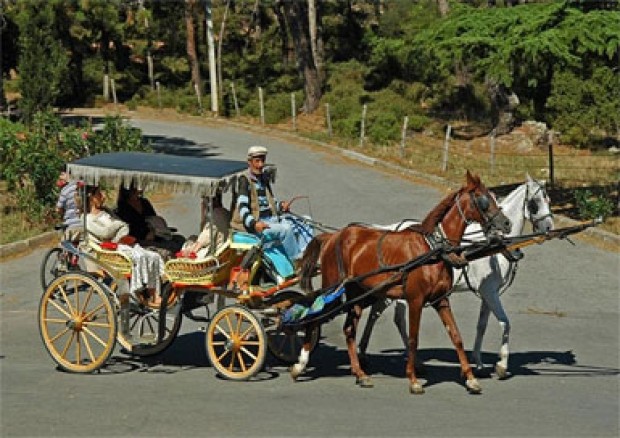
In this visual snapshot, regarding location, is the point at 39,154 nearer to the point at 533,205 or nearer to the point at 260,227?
the point at 260,227

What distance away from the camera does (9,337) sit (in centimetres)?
1430

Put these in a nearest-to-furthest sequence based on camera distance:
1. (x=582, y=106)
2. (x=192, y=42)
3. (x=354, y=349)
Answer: (x=354, y=349), (x=582, y=106), (x=192, y=42)

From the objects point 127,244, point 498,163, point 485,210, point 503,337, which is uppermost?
point 485,210

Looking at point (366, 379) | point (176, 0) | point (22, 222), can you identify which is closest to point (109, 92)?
point (176, 0)

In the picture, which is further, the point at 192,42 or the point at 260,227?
the point at 192,42

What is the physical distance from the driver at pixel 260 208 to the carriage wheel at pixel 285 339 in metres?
0.47

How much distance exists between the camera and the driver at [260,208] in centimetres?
1189

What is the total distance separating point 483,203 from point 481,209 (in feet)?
0.25

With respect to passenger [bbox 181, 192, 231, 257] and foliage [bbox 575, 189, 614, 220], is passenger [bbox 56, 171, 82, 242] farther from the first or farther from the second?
foliage [bbox 575, 189, 614, 220]

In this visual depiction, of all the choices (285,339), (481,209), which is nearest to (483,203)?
(481,209)

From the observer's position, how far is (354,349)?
11.8 m

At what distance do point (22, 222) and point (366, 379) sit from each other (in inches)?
533

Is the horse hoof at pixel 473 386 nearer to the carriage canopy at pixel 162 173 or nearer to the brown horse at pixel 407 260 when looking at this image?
the brown horse at pixel 407 260

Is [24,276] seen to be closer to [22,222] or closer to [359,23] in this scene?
[22,222]
